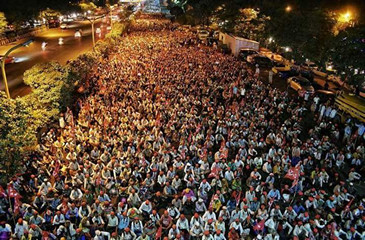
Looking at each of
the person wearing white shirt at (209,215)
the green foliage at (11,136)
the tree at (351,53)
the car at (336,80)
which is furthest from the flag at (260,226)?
the car at (336,80)

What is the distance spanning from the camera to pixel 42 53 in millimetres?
36344

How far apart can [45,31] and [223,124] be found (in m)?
49.7

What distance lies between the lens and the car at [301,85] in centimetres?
2201

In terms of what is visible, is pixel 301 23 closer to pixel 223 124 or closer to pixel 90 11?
pixel 223 124

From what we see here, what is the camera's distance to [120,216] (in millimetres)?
9273

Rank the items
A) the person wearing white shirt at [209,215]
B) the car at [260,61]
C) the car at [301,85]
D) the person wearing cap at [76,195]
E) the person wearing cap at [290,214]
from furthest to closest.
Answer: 1. the car at [260,61]
2. the car at [301,85]
3. the person wearing cap at [76,195]
4. the person wearing cap at [290,214]
5. the person wearing white shirt at [209,215]

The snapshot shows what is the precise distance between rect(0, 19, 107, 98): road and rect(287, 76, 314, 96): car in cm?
1909

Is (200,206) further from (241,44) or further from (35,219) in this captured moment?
(241,44)

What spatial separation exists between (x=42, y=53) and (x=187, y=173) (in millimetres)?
31334

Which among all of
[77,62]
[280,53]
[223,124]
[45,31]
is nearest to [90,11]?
[45,31]

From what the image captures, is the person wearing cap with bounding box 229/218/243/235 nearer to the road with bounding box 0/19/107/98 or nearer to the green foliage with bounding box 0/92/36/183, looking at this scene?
the green foliage with bounding box 0/92/36/183

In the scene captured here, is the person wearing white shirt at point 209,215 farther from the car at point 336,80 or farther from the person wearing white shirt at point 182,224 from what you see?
the car at point 336,80

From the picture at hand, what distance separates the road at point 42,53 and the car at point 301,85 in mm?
19090

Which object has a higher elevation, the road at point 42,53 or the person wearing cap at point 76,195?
the person wearing cap at point 76,195
